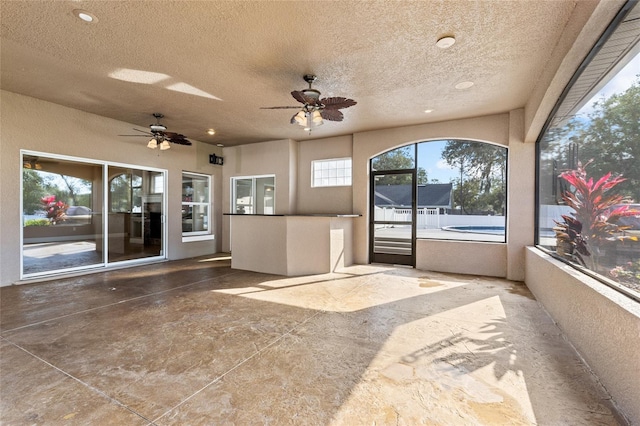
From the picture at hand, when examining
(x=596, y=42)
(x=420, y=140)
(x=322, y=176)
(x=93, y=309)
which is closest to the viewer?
(x=596, y=42)

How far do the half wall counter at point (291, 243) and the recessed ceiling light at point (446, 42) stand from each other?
3.18 m

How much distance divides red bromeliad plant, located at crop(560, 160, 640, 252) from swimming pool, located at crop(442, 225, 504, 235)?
2.35m

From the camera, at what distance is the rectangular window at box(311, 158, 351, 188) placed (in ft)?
22.3

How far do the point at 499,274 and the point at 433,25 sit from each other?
4.42 meters

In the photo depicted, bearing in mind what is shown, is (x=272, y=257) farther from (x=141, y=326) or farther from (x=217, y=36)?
(x=217, y=36)

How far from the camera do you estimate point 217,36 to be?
2920 mm

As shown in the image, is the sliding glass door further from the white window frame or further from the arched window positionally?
the arched window

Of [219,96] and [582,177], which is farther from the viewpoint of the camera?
[219,96]

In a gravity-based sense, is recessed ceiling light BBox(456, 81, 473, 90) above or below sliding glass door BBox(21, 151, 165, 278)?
above

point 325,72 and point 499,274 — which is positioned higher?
point 325,72

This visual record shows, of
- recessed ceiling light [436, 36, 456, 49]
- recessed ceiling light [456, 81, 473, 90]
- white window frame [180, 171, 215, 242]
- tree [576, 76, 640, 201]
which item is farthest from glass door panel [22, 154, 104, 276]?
tree [576, 76, 640, 201]

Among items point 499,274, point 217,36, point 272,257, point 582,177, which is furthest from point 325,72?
point 499,274

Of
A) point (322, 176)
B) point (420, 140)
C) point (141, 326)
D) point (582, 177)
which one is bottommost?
point (141, 326)

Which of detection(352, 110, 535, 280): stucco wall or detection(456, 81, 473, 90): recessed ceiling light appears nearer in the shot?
detection(456, 81, 473, 90): recessed ceiling light
